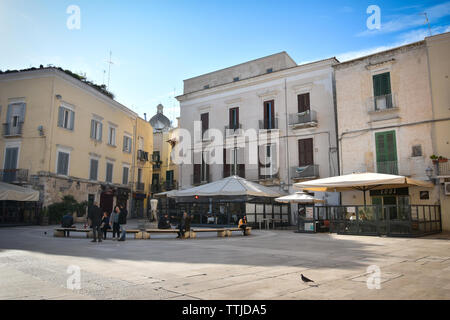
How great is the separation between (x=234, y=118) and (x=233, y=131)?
1183 millimetres

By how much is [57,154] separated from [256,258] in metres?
20.2

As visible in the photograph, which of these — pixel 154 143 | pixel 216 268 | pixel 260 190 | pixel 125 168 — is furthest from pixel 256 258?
pixel 154 143

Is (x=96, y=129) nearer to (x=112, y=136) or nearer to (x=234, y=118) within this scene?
(x=112, y=136)

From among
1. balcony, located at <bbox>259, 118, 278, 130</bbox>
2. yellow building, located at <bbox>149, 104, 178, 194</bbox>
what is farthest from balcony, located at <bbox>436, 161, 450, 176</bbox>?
yellow building, located at <bbox>149, 104, 178, 194</bbox>

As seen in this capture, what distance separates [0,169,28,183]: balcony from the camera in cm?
2311

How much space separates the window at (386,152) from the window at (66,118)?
2074 cm

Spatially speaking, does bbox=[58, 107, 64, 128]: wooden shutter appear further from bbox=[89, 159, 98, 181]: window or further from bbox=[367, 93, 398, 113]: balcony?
bbox=[367, 93, 398, 113]: balcony

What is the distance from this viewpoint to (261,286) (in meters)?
5.12

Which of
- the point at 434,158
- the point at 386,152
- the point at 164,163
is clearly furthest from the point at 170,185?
the point at 434,158

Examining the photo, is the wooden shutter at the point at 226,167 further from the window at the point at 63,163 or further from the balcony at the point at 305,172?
the window at the point at 63,163

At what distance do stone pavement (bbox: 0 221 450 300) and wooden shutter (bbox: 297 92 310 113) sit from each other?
53.6 ft

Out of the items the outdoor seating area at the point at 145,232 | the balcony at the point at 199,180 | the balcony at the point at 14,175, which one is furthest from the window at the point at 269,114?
the balcony at the point at 14,175
